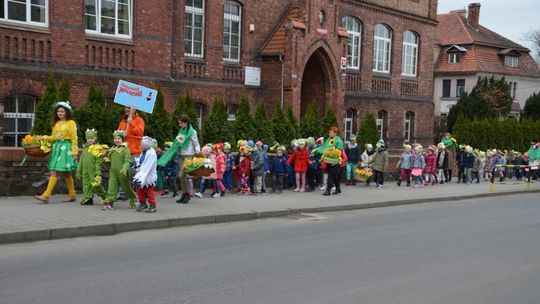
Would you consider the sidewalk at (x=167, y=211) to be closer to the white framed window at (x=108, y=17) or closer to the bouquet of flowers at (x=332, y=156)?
the bouquet of flowers at (x=332, y=156)

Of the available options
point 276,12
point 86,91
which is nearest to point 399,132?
point 276,12

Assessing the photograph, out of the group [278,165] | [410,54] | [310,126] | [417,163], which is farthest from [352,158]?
[410,54]

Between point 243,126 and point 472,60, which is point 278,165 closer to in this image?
point 243,126

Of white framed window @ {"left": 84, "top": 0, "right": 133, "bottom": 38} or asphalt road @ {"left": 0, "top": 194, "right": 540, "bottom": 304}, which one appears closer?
asphalt road @ {"left": 0, "top": 194, "right": 540, "bottom": 304}

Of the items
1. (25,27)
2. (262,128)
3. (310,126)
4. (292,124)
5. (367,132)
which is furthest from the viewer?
(367,132)

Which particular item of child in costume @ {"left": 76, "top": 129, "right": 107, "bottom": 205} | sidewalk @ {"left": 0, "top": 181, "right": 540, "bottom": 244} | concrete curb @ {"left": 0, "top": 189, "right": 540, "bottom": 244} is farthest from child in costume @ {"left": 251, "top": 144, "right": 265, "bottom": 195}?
child in costume @ {"left": 76, "top": 129, "right": 107, "bottom": 205}

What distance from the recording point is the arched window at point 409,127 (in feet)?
113

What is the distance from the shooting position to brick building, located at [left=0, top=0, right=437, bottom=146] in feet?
59.1

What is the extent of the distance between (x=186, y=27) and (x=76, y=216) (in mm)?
13112

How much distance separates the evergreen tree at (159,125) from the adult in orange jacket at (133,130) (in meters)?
4.49

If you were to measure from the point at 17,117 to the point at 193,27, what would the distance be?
24.8 feet

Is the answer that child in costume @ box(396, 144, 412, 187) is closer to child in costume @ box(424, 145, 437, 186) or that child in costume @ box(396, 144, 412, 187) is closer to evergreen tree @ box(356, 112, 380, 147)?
child in costume @ box(424, 145, 437, 186)

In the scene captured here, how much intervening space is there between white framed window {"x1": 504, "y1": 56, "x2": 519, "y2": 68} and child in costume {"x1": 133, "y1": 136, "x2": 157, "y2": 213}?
163 feet

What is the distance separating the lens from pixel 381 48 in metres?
31.9
